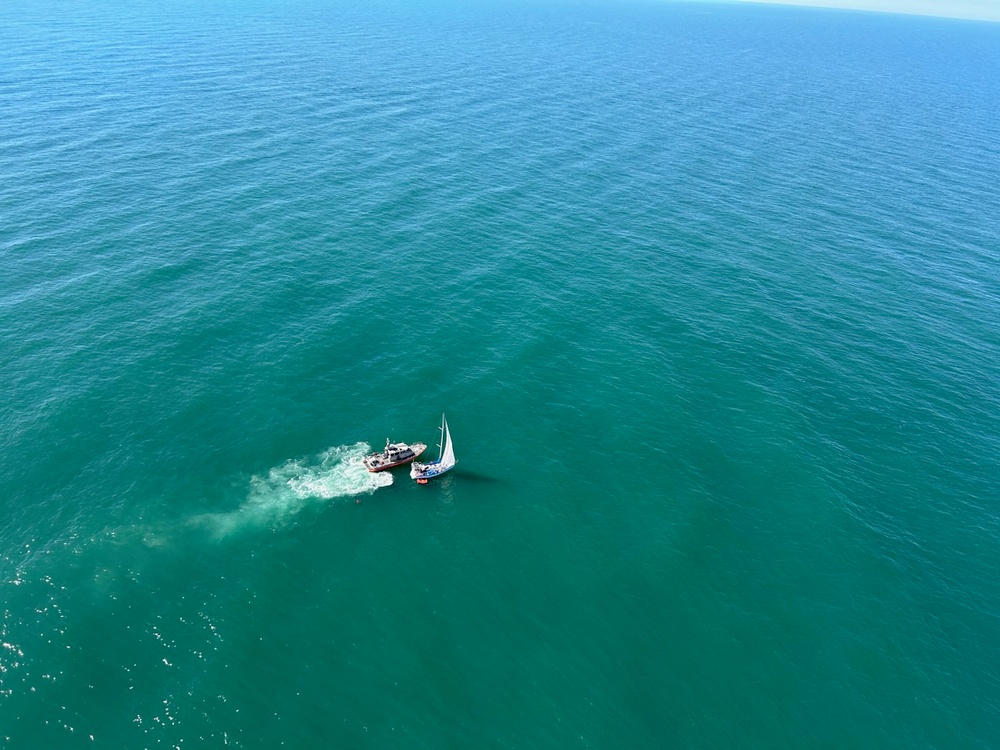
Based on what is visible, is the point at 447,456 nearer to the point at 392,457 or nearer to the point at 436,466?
the point at 436,466

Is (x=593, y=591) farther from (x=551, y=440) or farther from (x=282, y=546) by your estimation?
(x=282, y=546)

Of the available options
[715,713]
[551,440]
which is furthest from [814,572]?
[551,440]

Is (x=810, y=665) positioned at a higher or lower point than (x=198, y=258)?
lower

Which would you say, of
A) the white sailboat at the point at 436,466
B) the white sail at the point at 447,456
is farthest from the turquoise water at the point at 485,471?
the white sail at the point at 447,456

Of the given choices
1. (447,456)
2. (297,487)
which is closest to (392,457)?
(447,456)

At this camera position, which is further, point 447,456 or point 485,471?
point 485,471

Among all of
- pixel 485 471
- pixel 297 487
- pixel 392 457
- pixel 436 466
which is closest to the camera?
pixel 297 487

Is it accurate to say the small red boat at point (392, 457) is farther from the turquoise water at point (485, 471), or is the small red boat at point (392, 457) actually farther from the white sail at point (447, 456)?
the white sail at point (447, 456)
